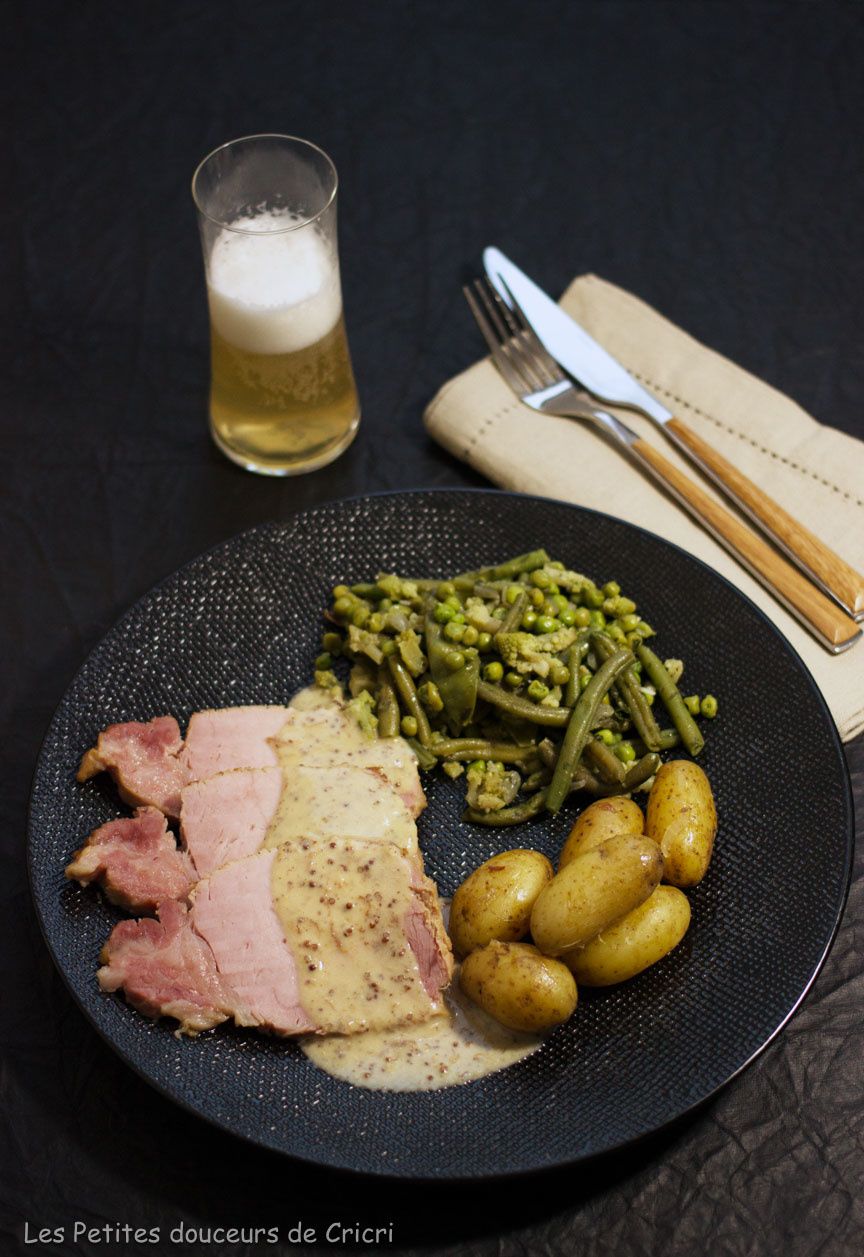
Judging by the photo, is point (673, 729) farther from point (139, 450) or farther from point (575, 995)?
point (139, 450)

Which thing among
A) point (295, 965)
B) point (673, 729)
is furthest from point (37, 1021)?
point (673, 729)

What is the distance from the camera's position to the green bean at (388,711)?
3342 mm

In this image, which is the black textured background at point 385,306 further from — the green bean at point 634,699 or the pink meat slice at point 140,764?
the pink meat slice at point 140,764

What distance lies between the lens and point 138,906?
297 cm

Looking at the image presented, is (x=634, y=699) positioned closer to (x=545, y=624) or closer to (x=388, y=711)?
(x=545, y=624)

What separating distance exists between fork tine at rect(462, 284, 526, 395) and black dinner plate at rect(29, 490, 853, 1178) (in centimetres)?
64

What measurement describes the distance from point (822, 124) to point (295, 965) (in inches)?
155

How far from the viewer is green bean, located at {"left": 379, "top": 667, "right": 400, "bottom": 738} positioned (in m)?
3.34

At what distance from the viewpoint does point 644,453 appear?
4.06m

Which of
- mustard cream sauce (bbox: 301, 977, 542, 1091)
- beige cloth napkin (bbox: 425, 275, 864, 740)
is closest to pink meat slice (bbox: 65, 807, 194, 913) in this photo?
mustard cream sauce (bbox: 301, 977, 542, 1091)

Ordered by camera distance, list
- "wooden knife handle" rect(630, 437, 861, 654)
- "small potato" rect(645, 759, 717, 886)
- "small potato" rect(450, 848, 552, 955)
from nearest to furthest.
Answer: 1. "small potato" rect(450, 848, 552, 955)
2. "small potato" rect(645, 759, 717, 886)
3. "wooden knife handle" rect(630, 437, 861, 654)

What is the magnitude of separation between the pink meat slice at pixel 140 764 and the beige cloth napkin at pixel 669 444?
1461 mm

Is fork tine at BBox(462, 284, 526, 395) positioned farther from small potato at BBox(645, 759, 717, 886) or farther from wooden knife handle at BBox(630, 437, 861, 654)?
small potato at BBox(645, 759, 717, 886)

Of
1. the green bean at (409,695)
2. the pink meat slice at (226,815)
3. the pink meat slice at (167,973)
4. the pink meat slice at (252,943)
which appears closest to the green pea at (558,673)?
the green bean at (409,695)
